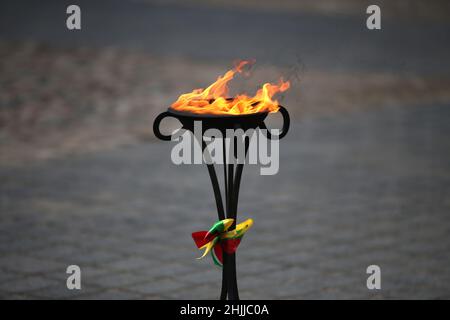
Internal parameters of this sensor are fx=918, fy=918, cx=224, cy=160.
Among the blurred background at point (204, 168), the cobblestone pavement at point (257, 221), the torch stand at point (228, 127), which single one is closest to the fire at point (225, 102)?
the torch stand at point (228, 127)

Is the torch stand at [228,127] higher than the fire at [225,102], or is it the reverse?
the fire at [225,102]

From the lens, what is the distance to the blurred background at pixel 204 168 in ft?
17.7

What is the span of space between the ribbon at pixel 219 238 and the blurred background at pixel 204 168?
74 cm

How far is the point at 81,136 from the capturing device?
8680 millimetres

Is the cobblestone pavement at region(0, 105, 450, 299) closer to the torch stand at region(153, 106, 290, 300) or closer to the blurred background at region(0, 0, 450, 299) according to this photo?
the blurred background at region(0, 0, 450, 299)

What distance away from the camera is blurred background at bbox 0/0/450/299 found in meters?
5.39

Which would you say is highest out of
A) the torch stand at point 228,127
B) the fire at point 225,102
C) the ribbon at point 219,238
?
the fire at point 225,102

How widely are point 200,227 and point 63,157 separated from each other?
7.09 ft

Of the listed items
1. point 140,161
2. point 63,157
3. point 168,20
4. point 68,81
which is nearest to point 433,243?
point 140,161

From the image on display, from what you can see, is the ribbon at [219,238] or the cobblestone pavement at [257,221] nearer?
the ribbon at [219,238]

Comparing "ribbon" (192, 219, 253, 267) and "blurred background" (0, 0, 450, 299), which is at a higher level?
"blurred background" (0, 0, 450, 299)

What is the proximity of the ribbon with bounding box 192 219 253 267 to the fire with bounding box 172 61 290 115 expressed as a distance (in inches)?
18.7

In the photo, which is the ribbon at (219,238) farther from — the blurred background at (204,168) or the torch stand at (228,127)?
the blurred background at (204,168)

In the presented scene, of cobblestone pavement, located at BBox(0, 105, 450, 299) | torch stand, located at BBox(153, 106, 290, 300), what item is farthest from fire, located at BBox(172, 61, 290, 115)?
cobblestone pavement, located at BBox(0, 105, 450, 299)
